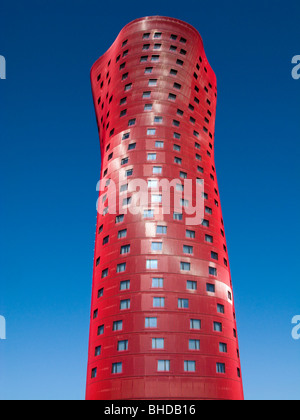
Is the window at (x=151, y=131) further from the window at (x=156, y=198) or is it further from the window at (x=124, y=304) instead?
the window at (x=124, y=304)

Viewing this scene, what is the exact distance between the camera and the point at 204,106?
67062 millimetres

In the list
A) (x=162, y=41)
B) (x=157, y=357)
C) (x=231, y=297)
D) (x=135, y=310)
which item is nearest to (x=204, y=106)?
(x=162, y=41)

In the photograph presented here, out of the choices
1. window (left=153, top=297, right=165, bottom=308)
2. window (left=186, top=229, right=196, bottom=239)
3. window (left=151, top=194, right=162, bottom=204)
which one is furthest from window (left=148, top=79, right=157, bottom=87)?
window (left=153, top=297, right=165, bottom=308)

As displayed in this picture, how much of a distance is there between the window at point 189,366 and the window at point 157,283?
8.13 metres

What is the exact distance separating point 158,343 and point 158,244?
36.4 ft

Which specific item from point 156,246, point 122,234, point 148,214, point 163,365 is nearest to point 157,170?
point 148,214

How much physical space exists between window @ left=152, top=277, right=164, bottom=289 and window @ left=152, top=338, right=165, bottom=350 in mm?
5625

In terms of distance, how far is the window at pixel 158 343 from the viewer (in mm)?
44781

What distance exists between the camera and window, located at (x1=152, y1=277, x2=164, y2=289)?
4803 centimetres

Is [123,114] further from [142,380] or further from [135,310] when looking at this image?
[142,380]

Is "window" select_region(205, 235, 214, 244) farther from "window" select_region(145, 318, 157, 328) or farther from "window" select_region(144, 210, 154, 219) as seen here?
"window" select_region(145, 318, 157, 328)

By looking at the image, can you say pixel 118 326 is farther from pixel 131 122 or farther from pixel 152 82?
pixel 152 82

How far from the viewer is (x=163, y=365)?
44.0 meters
